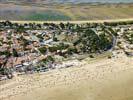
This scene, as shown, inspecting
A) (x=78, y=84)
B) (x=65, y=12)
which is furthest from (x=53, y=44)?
(x=65, y=12)

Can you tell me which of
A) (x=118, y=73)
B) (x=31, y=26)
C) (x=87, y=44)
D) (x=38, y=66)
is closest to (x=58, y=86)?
(x=38, y=66)

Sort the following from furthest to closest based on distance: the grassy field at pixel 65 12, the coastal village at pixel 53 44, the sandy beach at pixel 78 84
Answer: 1. the grassy field at pixel 65 12
2. the coastal village at pixel 53 44
3. the sandy beach at pixel 78 84

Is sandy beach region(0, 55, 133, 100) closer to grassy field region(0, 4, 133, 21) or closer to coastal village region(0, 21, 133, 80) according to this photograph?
coastal village region(0, 21, 133, 80)

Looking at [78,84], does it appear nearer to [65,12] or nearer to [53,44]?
[53,44]

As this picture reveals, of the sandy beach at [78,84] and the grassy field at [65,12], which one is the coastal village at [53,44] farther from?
the grassy field at [65,12]

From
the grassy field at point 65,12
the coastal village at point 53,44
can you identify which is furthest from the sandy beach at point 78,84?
the grassy field at point 65,12

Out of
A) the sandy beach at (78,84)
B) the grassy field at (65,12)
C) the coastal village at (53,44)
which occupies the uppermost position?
the grassy field at (65,12)

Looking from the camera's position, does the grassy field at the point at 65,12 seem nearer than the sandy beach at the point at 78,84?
No
